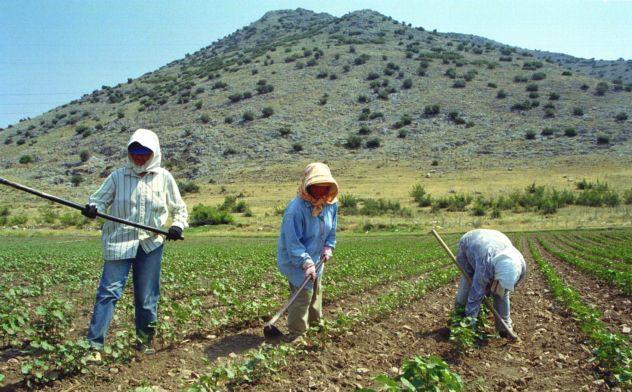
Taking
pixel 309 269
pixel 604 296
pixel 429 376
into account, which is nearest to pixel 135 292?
pixel 309 269

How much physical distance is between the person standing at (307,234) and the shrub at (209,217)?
103 feet

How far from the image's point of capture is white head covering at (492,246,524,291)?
6.13 meters

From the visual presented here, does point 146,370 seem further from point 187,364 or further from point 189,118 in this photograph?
point 189,118

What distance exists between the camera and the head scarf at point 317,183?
5.77 m

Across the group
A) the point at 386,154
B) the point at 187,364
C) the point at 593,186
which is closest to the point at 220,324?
the point at 187,364

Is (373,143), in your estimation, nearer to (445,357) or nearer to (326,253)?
(326,253)

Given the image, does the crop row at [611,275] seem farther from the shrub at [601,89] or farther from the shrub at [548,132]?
the shrub at [601,89]

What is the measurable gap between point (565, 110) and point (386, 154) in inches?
956

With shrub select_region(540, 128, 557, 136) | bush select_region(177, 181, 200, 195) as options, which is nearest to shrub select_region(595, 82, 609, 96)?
shrub select_region(540, 128, 557, 136)

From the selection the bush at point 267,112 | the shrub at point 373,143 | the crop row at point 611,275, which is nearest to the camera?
the crop row at point 611,275

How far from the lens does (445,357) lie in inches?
234

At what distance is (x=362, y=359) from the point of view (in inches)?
226

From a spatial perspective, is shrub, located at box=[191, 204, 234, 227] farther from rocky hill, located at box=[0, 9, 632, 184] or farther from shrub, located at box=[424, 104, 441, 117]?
shrub, located at box=[424, 104, 441, 117]

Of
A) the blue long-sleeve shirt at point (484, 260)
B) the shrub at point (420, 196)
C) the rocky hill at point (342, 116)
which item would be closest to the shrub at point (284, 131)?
the rocky hill at point (342, 116)
